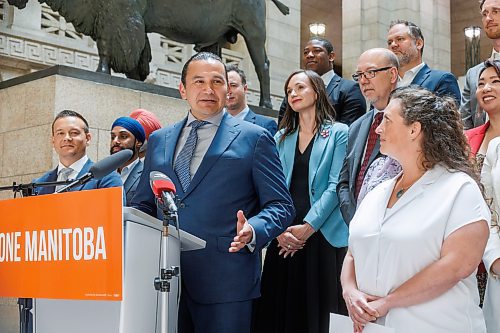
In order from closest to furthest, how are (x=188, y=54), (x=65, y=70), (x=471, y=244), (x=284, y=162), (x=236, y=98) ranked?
(x=471, y=244)
(x=284, y=162)
(x=236, y=98)
(x=65, y=70)
(x=188, y=54)

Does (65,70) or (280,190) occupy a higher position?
(65,70)

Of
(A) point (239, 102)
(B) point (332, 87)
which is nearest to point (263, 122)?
(A) point (239, 102)

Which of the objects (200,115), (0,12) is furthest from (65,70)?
(0,12)

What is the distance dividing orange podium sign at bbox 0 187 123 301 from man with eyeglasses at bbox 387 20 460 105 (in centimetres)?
287

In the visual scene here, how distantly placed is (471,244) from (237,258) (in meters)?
1.09

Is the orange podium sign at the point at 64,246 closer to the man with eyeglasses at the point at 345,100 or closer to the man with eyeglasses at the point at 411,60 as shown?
the man with eyeglasses at the point at 345,100

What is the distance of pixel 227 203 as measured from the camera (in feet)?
11.5

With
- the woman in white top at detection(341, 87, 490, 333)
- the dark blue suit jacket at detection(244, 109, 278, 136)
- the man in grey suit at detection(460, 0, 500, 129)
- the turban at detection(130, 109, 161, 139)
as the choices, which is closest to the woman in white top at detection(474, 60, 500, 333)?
the woman in white top at detection(341, 87, 490, 333)

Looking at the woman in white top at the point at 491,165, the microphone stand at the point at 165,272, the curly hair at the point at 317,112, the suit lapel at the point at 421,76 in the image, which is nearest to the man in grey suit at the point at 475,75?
the suit lapel at the point at 421,76

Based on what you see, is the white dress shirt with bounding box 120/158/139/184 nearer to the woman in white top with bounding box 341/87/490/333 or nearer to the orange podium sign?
the orange podium sign

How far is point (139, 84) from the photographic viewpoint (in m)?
7.24

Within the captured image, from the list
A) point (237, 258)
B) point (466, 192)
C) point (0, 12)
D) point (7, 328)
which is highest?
point (0, 12)

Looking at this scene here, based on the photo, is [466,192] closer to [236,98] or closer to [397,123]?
[397,123]

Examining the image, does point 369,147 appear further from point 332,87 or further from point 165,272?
point 165,272
